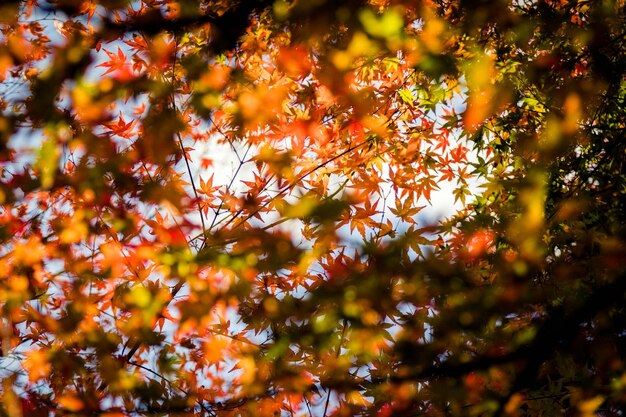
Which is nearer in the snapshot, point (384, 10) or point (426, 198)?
point (384, 10)

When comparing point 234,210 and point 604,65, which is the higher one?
point 604,65

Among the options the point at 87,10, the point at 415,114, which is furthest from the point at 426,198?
the point at 87,10

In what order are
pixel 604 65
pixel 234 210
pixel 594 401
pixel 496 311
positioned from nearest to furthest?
pixel 594 401
pixel 496 311
pixel 234 210
pixel 604 65

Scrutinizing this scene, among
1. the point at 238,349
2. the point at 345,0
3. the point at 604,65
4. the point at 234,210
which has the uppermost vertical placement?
the point at 604,65

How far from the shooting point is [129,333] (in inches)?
89.7

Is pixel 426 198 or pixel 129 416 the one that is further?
pixel 426 198

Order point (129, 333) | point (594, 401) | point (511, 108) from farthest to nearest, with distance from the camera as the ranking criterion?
A: point (511, 108) < point (129, 333) < point (594, 401)

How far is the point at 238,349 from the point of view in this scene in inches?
97.0

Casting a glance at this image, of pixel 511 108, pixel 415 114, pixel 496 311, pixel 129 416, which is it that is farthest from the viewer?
pixel 511 108

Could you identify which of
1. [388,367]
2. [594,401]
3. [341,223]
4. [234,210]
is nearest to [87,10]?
[234,210]

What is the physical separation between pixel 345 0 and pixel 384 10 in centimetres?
42

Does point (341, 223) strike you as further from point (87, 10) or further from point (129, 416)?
point (87, 10)

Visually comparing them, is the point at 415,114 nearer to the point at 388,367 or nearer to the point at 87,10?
the point at 388,367

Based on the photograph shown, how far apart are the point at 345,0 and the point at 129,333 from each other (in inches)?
80.0
